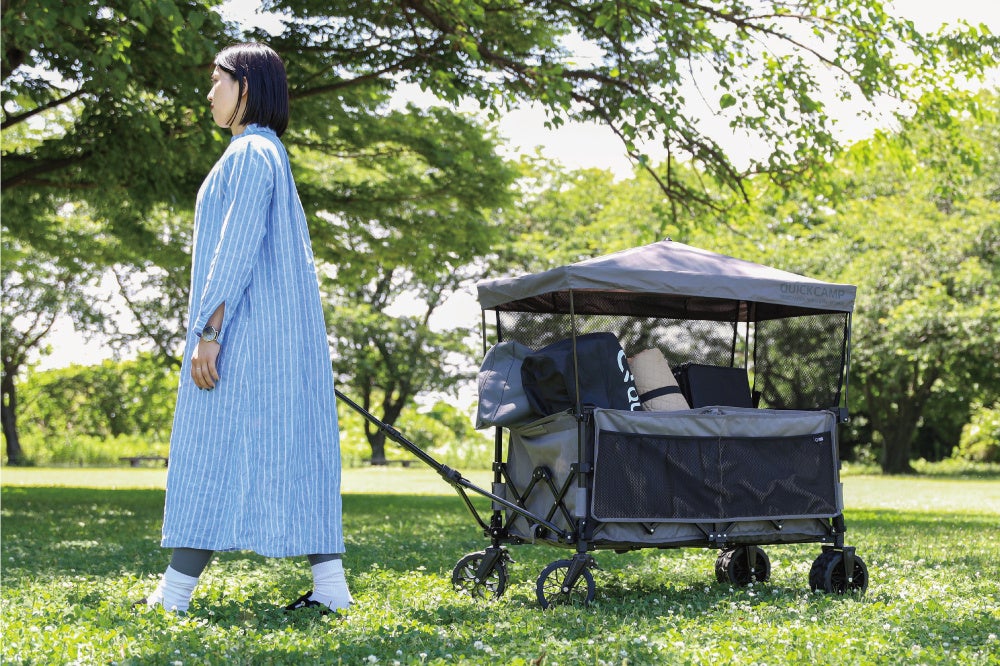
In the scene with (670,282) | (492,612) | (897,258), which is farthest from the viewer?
(897,258)

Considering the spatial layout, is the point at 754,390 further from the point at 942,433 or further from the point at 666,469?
the point at 942,433

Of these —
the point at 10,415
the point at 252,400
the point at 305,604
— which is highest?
the point at 252,400

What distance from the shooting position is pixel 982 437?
3256cm

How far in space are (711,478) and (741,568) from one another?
987mm

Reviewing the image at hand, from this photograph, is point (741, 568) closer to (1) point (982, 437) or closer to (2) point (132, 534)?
(2) point (132, 534)

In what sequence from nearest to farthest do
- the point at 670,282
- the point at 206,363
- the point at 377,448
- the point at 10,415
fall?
the point at 206,363
the point at 670,282
the point at 10,415
the point at 377,448

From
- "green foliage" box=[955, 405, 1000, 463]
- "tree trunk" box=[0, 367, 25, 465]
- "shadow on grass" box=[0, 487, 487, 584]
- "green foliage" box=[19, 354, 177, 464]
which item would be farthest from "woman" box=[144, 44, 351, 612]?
"tree trunk" box=[0, 367, 25, 465]

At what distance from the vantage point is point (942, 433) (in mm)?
36438

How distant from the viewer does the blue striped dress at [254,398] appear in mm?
4082

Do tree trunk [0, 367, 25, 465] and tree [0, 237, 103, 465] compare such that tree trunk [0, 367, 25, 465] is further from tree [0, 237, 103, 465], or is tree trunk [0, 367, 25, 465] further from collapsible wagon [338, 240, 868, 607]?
collapsible wagon [338, 240, 868, 607]

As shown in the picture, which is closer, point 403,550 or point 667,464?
point 667,464

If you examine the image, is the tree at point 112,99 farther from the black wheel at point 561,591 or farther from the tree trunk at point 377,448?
the tree trunk at point 377,448

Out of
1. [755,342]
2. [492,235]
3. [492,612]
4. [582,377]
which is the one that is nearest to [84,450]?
[492,235]

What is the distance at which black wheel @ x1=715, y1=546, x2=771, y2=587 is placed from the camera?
5938mm
